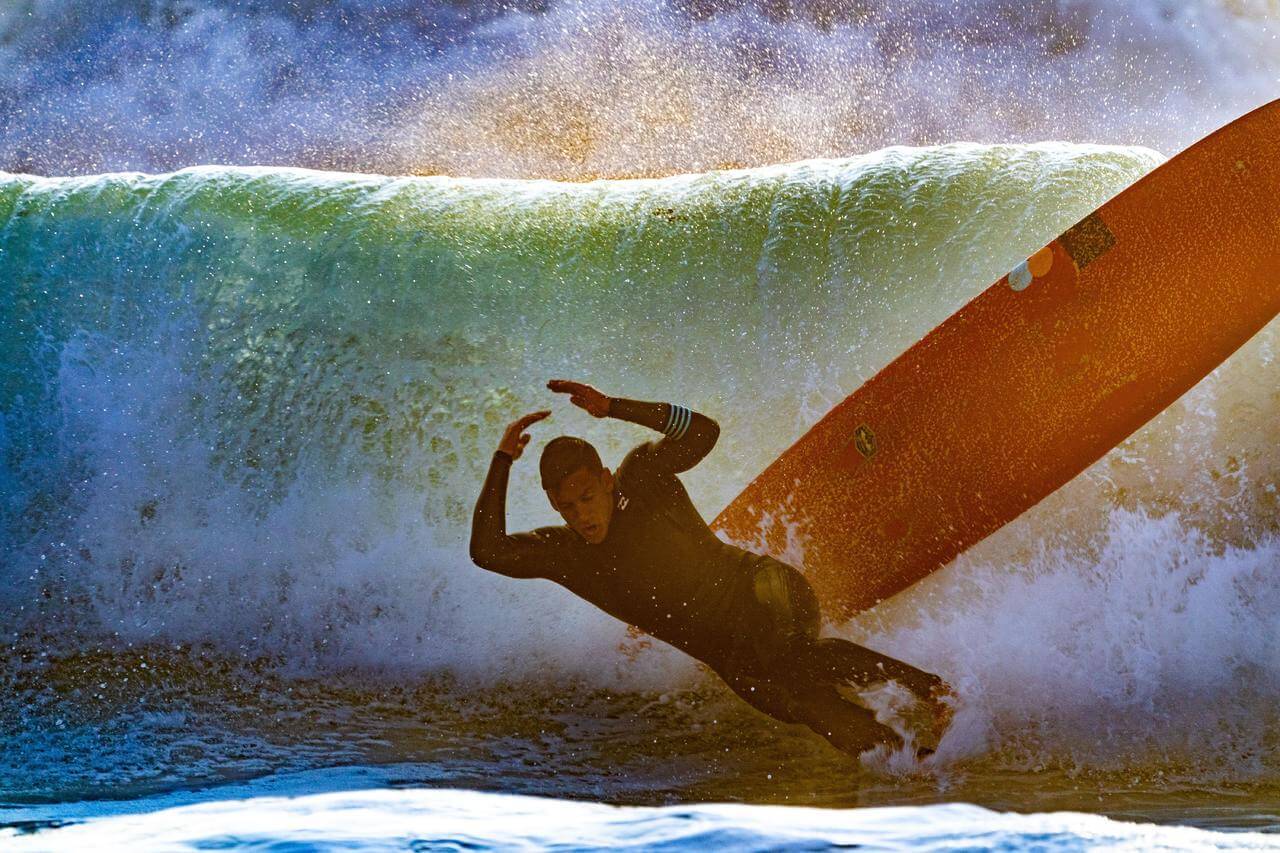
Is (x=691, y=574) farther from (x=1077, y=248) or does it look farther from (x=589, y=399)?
(x=1077, y=248)

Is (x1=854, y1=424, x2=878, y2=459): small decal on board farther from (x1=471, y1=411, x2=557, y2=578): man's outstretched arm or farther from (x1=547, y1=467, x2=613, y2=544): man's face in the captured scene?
(x1=471, y1=411, x2=557, y2=578): man's outstretched arm

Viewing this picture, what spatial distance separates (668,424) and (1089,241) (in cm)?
94

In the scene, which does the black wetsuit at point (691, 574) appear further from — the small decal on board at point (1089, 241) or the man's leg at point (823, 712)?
the small decal on board at point (1089, 241)

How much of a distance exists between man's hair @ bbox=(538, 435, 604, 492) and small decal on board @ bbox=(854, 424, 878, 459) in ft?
1.84

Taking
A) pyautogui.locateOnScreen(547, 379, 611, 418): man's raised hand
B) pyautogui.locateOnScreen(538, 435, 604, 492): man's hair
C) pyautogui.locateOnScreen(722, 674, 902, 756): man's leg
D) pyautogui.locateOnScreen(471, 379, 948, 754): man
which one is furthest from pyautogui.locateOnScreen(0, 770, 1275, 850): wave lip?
pyautogui.locateOnScreen(547, 379, 611, 418): man's raised hand

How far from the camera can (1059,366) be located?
Result: 211 centimetres

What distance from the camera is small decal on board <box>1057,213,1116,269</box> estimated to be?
6.96 feet

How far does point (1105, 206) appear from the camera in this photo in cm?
215

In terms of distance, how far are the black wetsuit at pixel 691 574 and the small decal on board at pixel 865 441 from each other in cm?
31

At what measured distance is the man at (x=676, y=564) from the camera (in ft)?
6.37

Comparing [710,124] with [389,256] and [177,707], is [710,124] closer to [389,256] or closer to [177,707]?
[389,256]

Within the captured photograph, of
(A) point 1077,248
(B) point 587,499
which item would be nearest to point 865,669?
(B) point 587,499

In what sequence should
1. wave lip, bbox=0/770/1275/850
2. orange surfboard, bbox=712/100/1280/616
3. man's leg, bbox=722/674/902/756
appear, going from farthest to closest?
orange surfboard, bbox=712/100/1280/616
man's leg, bbox=722/674/902/756
wave lip, bbox=0/770/1275/850

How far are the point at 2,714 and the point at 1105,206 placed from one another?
102 inches
